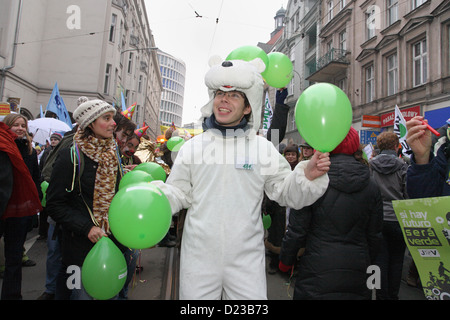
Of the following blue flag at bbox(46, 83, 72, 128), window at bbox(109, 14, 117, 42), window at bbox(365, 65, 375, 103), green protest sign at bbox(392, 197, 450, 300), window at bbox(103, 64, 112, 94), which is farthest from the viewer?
window at bbox(109, 14, 117, 42)

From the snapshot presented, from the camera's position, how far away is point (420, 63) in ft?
38.5

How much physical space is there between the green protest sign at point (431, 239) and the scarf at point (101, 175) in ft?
7.19

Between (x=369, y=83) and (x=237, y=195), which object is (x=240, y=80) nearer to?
(x=237, y=195)

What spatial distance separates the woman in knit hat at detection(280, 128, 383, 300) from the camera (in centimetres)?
201

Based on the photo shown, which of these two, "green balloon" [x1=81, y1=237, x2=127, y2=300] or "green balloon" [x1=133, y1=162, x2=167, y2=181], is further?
"green balloon" [x1=133, y1=162, x2=167, y2=181]

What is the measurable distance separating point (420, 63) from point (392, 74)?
1.86m

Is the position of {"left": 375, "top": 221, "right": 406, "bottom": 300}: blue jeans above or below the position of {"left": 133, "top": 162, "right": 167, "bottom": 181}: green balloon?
below

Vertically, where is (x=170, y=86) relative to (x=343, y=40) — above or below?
above

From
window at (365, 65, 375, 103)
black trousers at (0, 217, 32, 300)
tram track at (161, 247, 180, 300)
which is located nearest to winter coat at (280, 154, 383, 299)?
tram track at (161, 247, 180, 300)

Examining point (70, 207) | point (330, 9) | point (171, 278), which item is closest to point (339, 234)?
point (70, 207)

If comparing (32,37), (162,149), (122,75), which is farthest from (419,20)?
(122,75)

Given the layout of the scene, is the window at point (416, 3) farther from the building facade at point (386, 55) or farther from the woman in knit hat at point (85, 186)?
the woman in knit hat at point (85, 186)

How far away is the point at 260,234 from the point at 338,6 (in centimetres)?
1995

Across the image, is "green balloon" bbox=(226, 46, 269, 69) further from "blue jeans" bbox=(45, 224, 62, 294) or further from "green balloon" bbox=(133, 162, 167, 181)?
"blue jeans" bbox=(45, 224, 62, 294)
